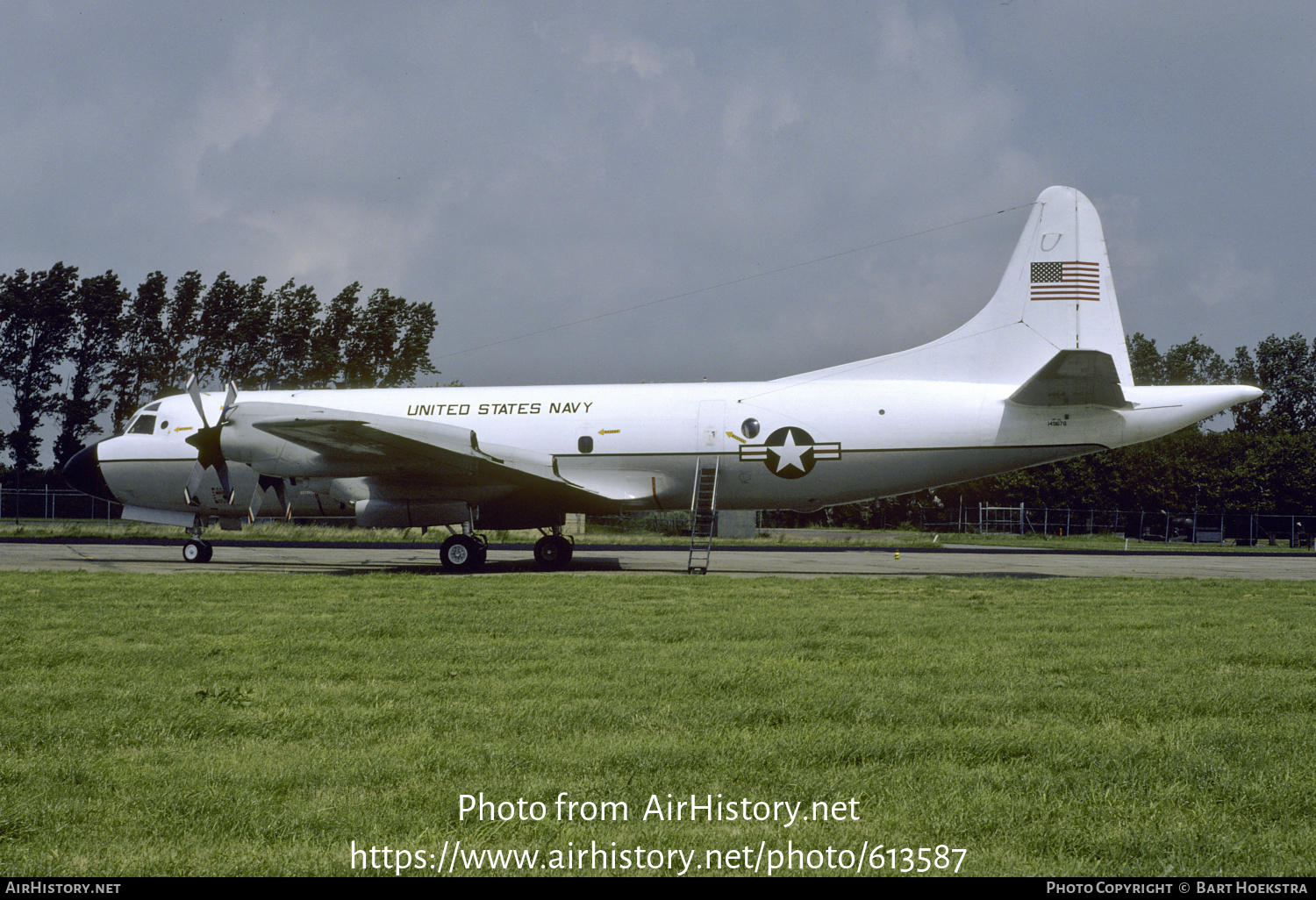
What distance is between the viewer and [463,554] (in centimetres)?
1964

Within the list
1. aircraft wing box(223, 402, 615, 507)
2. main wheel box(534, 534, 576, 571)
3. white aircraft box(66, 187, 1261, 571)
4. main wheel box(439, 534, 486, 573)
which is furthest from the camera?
main wheel box(534, 534, 576, 571)

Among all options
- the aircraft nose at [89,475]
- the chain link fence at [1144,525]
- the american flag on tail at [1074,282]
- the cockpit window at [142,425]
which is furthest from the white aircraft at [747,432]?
the chain link fence at [1144,525]

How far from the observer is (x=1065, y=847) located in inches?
146

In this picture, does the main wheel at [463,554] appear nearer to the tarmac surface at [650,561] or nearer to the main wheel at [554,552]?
the tarmac surface at [650,561]

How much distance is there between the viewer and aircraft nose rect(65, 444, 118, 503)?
23.1m

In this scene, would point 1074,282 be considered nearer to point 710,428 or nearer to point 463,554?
point 710,428

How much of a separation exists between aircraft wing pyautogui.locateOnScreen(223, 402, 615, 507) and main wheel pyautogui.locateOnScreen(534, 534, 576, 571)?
5.20 ft

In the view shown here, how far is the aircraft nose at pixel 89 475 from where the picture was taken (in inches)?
909

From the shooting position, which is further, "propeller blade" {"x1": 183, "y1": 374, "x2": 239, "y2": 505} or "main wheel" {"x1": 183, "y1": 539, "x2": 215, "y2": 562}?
"main wheel" {"x1": 183, "y1": 539, "x2": 215, "y2": 562}

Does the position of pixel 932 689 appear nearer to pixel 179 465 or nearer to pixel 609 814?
pixel 609 814

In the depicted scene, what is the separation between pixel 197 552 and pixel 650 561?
419 inches

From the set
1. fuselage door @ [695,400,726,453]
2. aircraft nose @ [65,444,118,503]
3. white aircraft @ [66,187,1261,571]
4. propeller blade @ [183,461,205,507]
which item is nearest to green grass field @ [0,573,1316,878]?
white aircraft @ [66,187,1261,571]

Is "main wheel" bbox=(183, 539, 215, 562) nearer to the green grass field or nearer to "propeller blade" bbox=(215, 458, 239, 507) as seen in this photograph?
"propeller blade" bbox=(215, 458, 239, 507)

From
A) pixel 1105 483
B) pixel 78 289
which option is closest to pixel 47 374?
pixel 78 289
